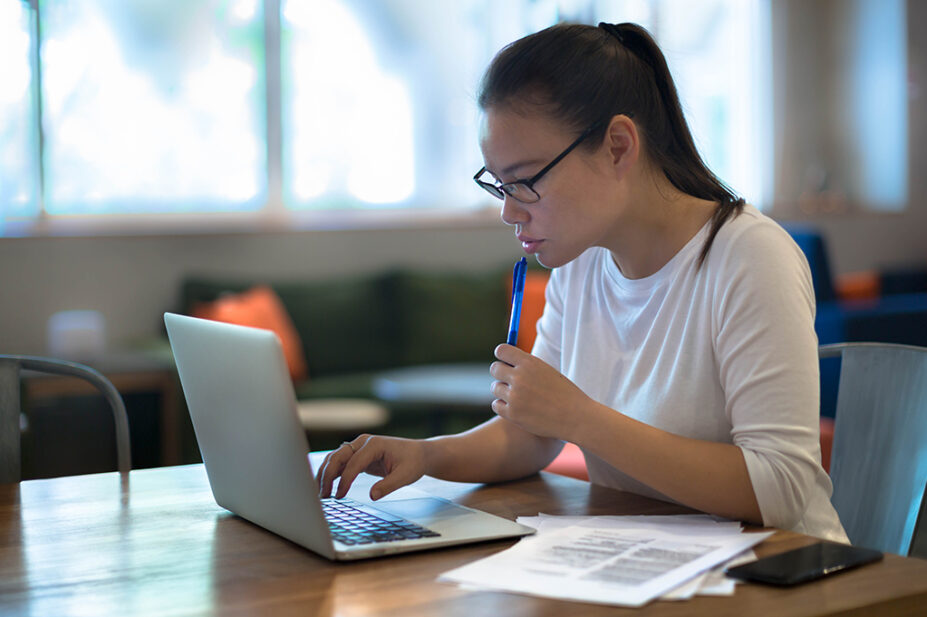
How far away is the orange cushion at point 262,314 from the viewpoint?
3.92 metres

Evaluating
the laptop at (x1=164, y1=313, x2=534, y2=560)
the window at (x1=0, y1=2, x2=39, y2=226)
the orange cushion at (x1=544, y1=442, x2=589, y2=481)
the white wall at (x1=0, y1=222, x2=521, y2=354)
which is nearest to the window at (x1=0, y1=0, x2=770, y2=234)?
the window at (x1=0, y1=2, x2=39, y2=226)

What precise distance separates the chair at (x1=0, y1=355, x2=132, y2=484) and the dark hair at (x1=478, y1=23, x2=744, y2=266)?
689mm

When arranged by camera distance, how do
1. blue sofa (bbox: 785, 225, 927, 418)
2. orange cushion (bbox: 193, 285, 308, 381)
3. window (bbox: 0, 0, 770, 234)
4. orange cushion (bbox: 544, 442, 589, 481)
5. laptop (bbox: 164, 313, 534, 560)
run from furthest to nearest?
window (bbox: 0, 0, 770, 234) → orange cushion (bbox: 193, 285, 308, 381) → blue sofa (bbox: 785, 225, 927, 418) → orange cushion (bbox: 544, 442, 589, 481) → laptop (bbox: 164, 313, 534, 560)

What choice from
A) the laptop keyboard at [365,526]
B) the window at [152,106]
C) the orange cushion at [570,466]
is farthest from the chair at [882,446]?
the window at [152,106]

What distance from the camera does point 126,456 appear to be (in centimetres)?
150

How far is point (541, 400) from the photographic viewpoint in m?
1.11

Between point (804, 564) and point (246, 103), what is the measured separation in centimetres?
403

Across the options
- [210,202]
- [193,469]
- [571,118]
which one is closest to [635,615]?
[571,118]

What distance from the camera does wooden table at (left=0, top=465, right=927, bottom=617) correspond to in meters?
0.82

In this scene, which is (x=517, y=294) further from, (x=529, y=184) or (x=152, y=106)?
(x=152, y=106)

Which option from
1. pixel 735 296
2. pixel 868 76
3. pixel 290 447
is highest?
pixel 868 76

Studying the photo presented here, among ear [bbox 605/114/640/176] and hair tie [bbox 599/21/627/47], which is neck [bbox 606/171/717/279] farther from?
hair tie [bbox 599/21/627/47]

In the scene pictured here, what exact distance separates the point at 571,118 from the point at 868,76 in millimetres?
5742

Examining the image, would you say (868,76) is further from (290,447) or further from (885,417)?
(290,447)
